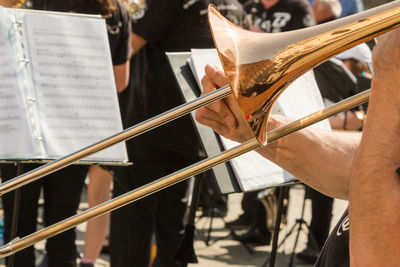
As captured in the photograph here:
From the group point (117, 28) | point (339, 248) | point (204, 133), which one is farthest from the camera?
point (117, 28)

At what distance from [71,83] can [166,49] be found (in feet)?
2.36

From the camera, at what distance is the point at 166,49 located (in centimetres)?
275

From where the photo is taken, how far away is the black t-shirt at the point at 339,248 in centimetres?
131

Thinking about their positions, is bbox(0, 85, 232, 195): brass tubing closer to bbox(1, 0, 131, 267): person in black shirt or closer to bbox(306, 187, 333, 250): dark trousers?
bbox(1, 0, 131, 267): person in black shirt

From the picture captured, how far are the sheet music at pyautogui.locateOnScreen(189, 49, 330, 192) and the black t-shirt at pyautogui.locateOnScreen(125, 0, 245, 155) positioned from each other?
716mm

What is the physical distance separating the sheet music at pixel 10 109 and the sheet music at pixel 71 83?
7 cm

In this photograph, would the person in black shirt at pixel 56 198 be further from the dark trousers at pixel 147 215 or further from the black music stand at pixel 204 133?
the black music stand at pixel 204 133

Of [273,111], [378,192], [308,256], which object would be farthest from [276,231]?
[308,256]

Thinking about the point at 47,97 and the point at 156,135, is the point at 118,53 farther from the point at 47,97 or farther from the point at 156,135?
the point at 47,97

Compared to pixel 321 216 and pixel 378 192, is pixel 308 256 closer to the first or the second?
→ pixel 321 216

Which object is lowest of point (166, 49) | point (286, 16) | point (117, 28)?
point (166, 49)

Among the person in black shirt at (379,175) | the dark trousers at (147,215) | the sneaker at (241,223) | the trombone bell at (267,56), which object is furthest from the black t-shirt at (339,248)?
the sneaker at (241,223)

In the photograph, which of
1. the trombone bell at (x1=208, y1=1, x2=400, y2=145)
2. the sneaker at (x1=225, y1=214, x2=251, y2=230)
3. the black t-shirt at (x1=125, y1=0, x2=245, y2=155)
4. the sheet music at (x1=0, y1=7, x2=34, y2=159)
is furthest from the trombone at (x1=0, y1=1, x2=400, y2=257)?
the sneaker at (x1=225, y1=214, x2=251, y2=230)

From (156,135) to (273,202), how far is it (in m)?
1.76
